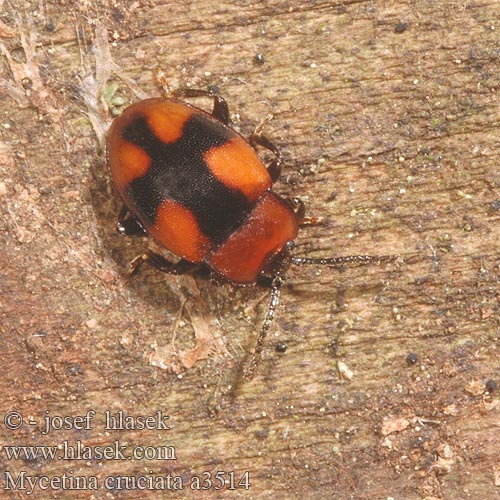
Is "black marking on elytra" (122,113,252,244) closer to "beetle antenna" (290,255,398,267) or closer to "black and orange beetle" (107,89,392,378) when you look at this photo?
"black and orange beetle" (107,89,392,378)

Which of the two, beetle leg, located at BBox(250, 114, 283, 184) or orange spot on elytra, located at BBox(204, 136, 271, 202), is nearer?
orange spot on elytra, located at BBox(204, 136, 271, 202)

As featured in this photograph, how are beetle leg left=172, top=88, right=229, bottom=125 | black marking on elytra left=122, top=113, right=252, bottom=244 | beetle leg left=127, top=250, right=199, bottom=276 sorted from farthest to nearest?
beetle leg left=127, top=250, right=199, bottom=276, beetle leg left=172, top=88, right=229, bottom=125, black marking on elytra left=122, top=113, right=252, bottom=244

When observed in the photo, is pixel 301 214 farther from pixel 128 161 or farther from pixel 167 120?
pixel 128 161

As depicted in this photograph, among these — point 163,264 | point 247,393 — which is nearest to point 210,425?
point 247,393

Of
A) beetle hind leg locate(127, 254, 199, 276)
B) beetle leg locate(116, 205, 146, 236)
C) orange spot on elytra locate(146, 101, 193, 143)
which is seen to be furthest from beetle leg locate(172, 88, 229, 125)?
beetle hind leg locate(127, 254, 199, 276)

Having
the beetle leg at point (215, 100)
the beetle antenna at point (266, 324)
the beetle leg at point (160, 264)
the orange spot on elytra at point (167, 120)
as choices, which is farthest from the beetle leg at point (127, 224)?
the beetle antenna at point (266, 324)

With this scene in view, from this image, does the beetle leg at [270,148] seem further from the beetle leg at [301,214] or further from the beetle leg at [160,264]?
the beetle leg at [160,264]

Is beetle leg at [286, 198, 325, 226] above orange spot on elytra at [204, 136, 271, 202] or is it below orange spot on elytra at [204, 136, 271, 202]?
below
